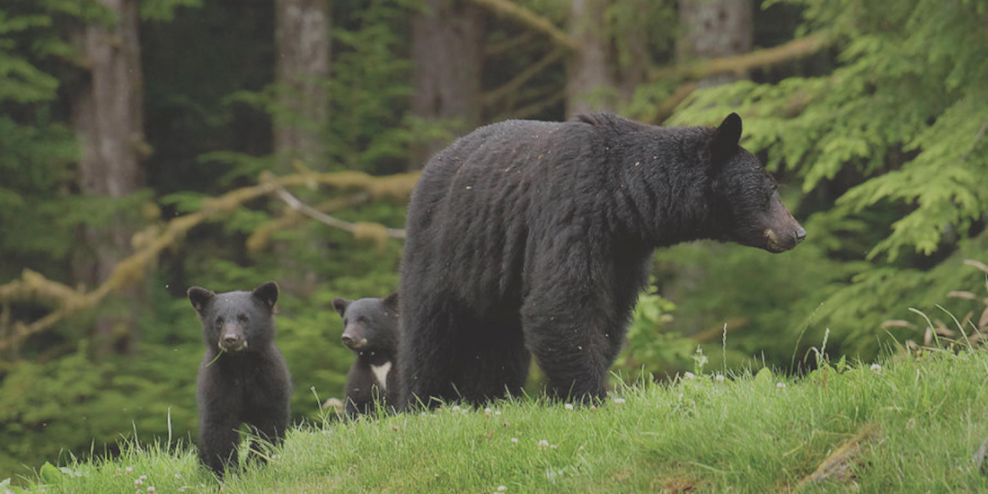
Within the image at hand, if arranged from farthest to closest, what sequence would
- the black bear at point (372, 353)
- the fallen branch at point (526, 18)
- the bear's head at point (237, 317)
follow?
the fallen branch at point (526, 18)
the black bear at point (372, 353)
the bear's head at point (237, 317)

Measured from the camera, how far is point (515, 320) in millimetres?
6164

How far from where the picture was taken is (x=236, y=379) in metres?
5.35

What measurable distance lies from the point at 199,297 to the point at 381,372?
1999 mm

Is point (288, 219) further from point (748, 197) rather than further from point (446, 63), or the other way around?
point (748, 197)

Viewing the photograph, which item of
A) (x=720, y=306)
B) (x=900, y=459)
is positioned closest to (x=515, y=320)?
(x=900, y=459)

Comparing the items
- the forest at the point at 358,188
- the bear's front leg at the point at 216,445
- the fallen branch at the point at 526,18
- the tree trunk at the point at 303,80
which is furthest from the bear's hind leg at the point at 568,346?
the tree trunk at the point at 303,80

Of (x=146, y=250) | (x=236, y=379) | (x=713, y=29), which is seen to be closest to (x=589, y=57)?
(x=713, y=29)

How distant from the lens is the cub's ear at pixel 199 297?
18.3 ft

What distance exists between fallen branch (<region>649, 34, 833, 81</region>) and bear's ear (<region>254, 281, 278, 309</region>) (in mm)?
8318

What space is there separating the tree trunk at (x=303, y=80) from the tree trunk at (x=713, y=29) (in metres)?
4.60

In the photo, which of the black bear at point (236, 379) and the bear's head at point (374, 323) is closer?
the black bear at point (236, 379)

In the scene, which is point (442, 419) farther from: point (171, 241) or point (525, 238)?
point (171, 241)

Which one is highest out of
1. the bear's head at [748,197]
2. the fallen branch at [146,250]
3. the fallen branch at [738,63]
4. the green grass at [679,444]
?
the fallen branch at [738,63]

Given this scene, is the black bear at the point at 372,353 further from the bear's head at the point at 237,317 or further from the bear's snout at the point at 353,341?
the bear's head at the point at 237,317
